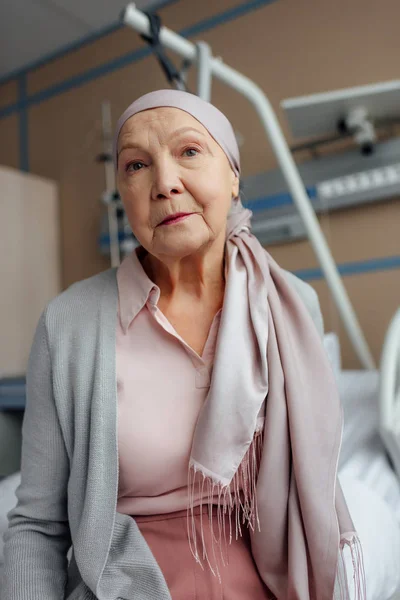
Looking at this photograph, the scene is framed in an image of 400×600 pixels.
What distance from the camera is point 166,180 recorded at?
30.0 inches

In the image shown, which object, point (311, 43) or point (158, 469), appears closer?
point (158, 469)

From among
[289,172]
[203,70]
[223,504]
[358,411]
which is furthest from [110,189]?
[223,504]

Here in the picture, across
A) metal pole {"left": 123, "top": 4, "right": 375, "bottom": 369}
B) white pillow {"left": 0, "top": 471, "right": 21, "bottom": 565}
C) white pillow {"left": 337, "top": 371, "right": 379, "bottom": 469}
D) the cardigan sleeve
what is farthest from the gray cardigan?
metal pole {"left": 123, "top": 4, "right": 375, "bottom": 369}

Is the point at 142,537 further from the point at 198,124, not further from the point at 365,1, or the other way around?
the point at 365,1

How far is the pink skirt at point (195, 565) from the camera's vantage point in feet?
2.49

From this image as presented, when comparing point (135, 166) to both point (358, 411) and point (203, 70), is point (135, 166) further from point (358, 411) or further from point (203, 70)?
point (358, 411)

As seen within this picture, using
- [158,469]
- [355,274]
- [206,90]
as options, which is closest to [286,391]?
[158,469]

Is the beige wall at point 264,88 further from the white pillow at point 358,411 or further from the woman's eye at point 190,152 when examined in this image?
the woman's eye at point 190,152

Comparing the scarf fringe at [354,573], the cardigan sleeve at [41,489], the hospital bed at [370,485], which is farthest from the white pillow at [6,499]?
the scarf fringe at [354,573]

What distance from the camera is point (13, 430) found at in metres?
2.39

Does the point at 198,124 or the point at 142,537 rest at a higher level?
the point at 198,124

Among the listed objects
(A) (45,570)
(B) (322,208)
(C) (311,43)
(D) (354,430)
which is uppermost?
(C) (311,43)

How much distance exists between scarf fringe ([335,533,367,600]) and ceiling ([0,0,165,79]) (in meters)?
2.86

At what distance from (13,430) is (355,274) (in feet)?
5.46
